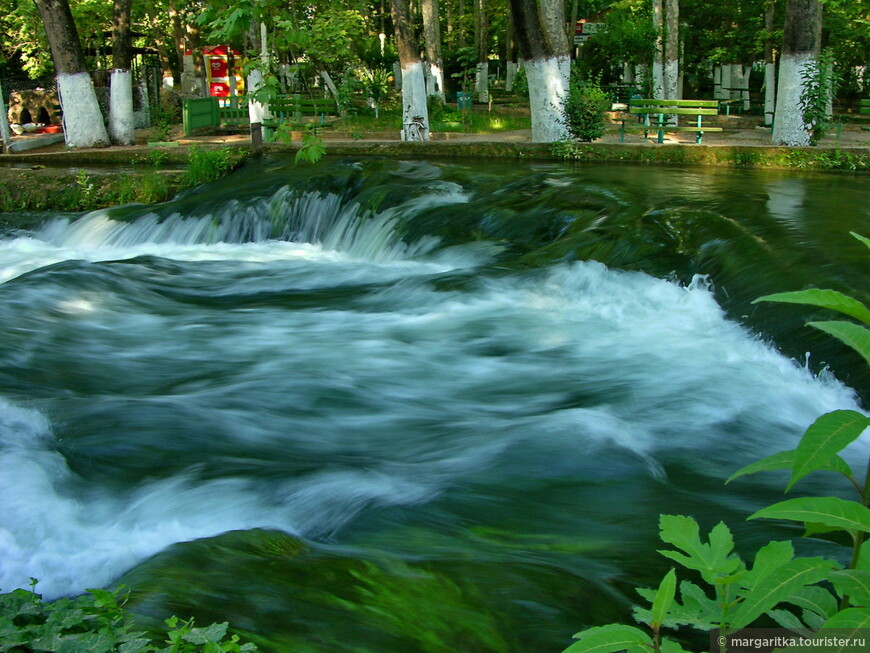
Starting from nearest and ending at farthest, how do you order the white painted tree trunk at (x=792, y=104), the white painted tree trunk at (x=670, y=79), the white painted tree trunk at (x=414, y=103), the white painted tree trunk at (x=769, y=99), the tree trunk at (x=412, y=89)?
the white painted tree trunk at (x=792, y=104) < the tree trunk at (x=412, y=89) < the white painted tree trunk at (x=414, y=103) < the white painted tree trunk at (x=769, y=99) < the white painted tree trunk at (x=670, y=79)

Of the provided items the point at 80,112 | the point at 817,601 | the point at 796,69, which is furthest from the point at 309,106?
the point at 817,601

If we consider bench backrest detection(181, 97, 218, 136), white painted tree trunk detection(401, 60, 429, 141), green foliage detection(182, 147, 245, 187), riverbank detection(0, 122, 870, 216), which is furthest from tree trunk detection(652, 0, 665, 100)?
green foliage detection(182, 147, 245, 187)

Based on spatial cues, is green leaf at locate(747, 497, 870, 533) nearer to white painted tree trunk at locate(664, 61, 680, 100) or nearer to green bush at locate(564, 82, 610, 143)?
green bush at locate(564, 82, 610, 143)

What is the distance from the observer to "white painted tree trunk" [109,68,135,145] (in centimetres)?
1778

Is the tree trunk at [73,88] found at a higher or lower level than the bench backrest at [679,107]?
higher

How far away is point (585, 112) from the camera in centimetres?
1540

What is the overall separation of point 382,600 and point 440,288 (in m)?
5.51

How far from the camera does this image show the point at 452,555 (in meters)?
3.58

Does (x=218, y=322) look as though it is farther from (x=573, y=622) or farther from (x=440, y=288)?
(x=573, y=622)

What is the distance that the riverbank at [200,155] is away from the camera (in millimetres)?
12953

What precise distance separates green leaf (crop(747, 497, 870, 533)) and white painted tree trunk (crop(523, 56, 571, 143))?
1414 centimetres

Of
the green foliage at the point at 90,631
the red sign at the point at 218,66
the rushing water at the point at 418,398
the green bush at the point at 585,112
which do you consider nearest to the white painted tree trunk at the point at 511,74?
the red sign at the point at 218,66

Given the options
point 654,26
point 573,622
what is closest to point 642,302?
point 573,622

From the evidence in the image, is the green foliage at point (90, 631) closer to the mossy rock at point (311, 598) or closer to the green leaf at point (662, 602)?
the mossy rock at point (311, 598)
